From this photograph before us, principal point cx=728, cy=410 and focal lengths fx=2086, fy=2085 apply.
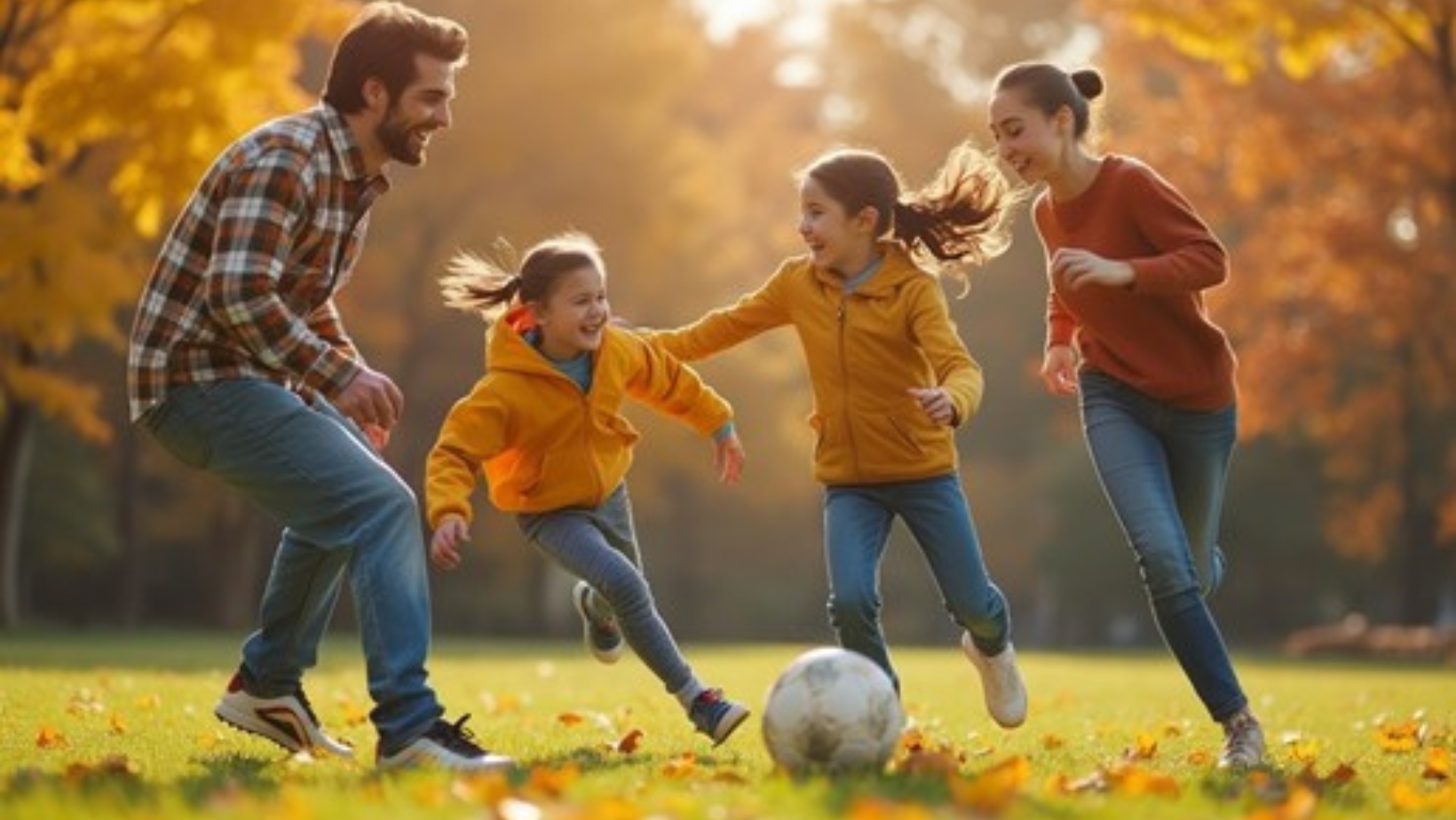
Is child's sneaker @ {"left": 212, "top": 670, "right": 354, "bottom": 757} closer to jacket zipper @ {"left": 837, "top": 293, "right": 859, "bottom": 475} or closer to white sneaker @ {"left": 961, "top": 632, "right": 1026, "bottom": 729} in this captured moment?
jacket zipper @ {"left": 837, "top": 293, "right": 859, "bottom": 475}

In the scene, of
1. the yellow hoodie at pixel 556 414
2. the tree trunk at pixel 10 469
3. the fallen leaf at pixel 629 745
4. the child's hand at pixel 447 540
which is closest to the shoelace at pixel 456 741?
the child's hand at pixel 447 540

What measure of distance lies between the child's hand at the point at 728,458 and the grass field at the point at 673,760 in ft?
3.31

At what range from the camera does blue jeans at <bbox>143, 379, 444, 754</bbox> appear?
6285 mm

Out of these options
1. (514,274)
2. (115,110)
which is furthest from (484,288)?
(115,110)

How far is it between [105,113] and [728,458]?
40.3 ft

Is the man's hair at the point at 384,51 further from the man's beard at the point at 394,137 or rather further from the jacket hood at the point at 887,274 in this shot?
the jacket hood at the point at 887,274

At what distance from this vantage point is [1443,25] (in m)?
21.4

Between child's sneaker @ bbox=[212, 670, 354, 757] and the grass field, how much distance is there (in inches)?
3.5

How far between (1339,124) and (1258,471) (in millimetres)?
13824

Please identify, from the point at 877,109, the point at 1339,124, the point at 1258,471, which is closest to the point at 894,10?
the point at 877,109

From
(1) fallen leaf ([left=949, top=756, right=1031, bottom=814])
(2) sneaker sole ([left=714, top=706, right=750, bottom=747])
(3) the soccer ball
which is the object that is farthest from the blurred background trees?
(1) fallen leaf ([left=949, top=756, right=1031, bottom=814])

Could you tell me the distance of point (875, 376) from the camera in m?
7.52

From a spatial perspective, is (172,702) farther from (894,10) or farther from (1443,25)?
(894,10)

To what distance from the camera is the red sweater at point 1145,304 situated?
7.41 meters
